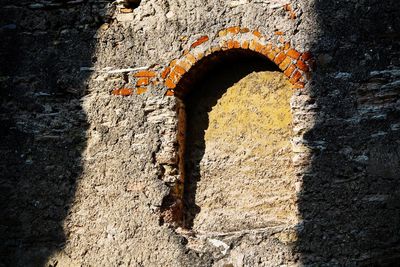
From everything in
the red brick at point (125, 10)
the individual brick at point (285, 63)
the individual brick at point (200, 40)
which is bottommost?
the individual brick at point (285, 63)

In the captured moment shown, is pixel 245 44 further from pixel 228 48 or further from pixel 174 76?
pixel 174 76

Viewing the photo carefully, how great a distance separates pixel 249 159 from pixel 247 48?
79 centimetres

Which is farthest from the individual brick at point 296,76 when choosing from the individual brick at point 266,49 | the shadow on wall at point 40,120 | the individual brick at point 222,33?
the shadow on wall at point 40,120

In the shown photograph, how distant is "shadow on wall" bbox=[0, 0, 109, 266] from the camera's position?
176 inches

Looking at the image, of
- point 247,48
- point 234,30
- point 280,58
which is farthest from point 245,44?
point 280,58

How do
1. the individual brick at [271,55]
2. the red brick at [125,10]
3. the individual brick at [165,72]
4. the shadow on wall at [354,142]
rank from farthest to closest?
1. the red brick at [125,10]
2. the individual brick at [165,72]
3. the individual brick at [271,55]
4. the shadow on wall at [354,142]

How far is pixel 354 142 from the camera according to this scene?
4.06 m

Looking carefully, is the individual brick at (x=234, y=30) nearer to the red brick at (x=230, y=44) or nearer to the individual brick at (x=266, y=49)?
the red brick at (x=230, y=44)

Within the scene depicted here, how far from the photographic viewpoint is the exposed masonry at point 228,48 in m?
4.28

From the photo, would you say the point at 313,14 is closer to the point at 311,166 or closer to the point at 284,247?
the point at 311,166

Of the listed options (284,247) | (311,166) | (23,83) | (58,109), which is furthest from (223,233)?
(23,83)

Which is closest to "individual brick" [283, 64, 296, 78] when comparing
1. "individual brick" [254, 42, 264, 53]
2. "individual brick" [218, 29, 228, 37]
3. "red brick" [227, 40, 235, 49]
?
"individual brick" [254, 42, 264, 53]

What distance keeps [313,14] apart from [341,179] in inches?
45.6

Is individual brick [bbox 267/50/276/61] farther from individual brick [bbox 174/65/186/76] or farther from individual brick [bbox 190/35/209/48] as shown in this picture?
individual brick [bbox 174/65/186/76]
